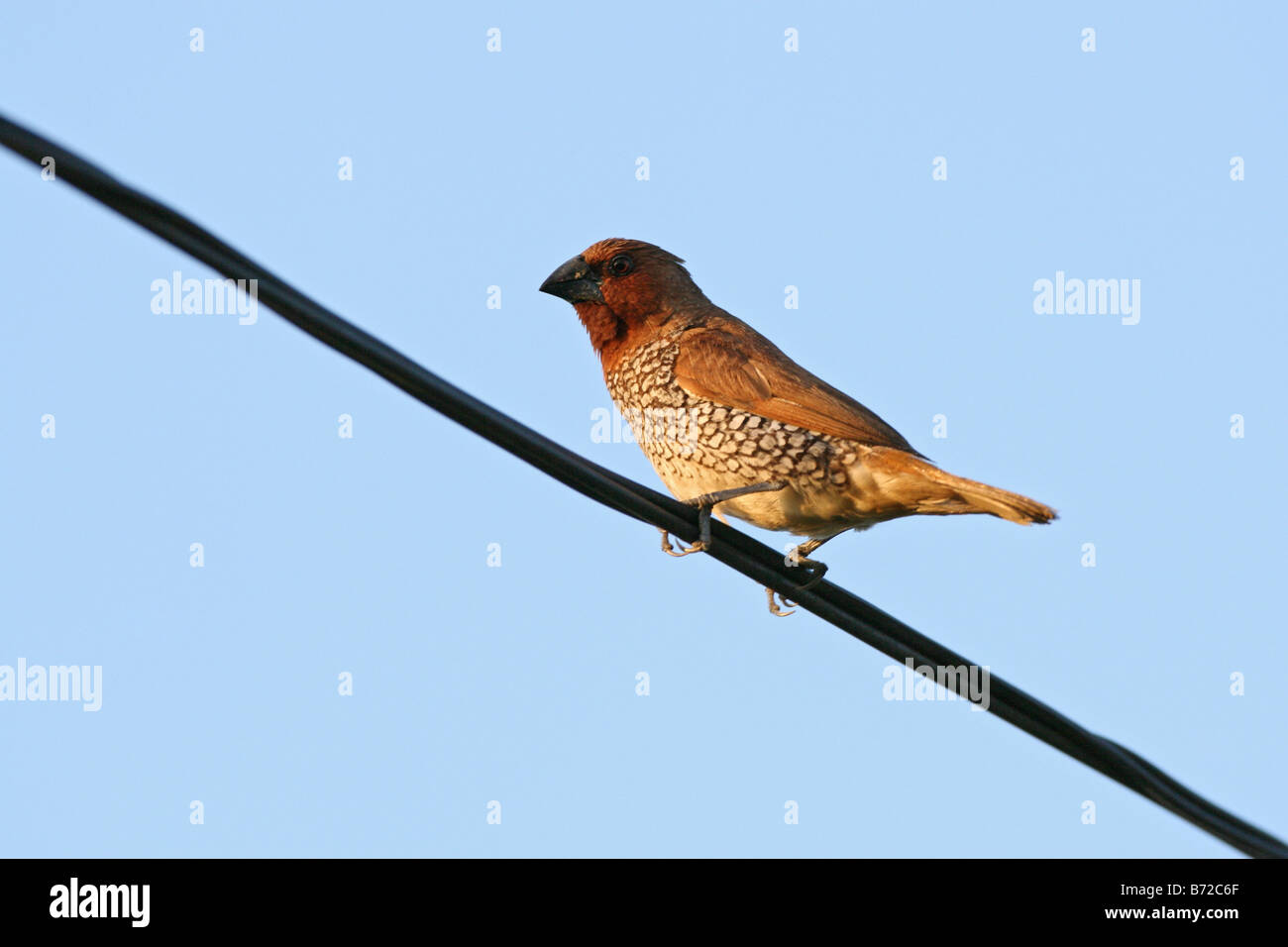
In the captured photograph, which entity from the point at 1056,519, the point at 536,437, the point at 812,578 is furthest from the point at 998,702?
the point at 536,437

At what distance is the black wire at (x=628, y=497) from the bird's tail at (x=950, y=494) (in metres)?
1.09

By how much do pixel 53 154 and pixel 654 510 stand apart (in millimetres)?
2088

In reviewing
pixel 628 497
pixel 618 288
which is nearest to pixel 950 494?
pixel 628 497

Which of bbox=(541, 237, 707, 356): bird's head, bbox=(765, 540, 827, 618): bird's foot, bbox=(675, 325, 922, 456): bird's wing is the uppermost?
bbox=(541, 237, 707, 356): bird's head

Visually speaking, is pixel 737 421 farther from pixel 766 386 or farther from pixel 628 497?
pixel 628 497

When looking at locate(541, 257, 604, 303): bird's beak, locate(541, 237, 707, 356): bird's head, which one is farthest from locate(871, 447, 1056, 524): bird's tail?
locate(541, 257, 604, 303): bird's beak

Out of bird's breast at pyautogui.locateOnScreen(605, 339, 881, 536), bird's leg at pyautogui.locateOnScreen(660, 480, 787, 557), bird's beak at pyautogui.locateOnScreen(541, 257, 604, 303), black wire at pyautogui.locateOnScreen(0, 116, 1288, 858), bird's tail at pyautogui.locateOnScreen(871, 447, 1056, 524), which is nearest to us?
black wire at pyautogui.locateOnScreen(0, 116, 1288, 858)

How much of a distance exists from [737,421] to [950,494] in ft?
3.60

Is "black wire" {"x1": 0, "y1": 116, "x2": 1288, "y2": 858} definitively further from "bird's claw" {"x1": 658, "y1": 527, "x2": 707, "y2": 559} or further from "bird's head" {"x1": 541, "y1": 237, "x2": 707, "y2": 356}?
"bird's head" {"x1": 541, "y1": 237, "x2": 707, "y2": 356}

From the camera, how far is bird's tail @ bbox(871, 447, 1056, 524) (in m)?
5.24

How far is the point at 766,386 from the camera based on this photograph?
21.4 ft

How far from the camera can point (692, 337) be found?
272 inches

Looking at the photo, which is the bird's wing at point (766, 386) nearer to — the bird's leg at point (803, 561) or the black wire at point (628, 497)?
the bird's leg at point (803, 561)

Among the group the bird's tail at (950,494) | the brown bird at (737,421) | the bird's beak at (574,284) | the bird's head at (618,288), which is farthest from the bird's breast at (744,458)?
the bird's beak at (574,284)
